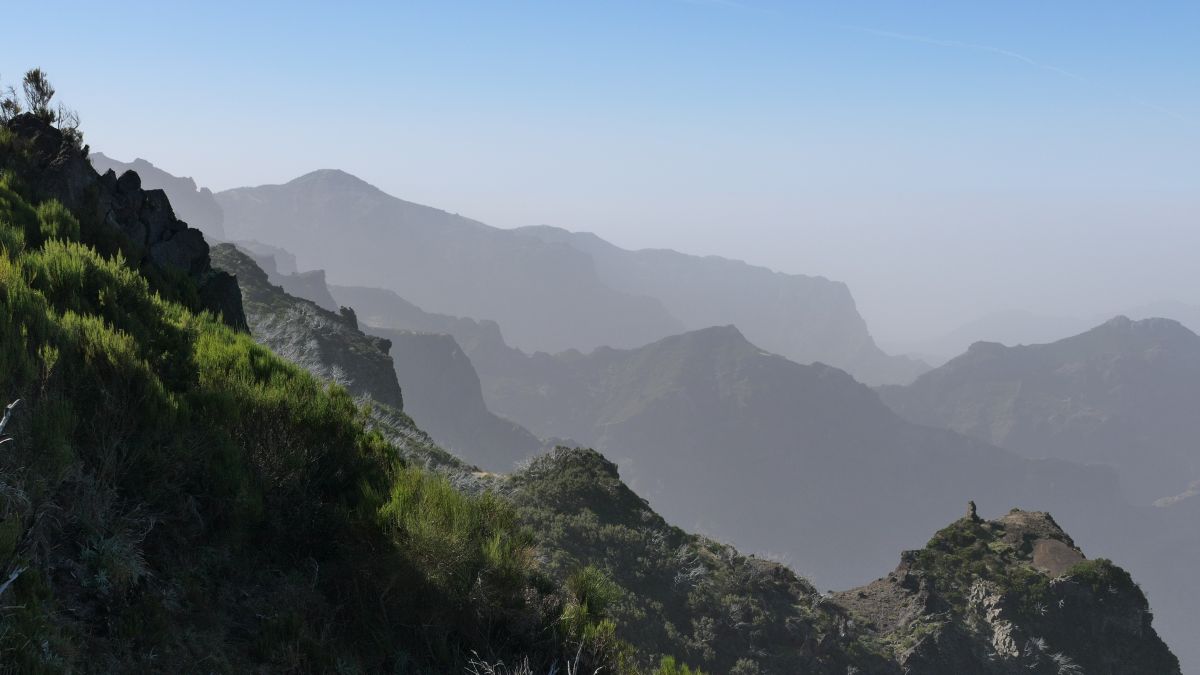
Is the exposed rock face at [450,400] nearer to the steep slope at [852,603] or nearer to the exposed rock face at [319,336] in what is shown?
the exposed rock face at [319,336]

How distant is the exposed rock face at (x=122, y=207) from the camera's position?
386 inches

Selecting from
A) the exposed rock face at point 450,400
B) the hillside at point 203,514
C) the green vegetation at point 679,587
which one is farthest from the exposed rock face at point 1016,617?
the exposed rock face at point 450,400

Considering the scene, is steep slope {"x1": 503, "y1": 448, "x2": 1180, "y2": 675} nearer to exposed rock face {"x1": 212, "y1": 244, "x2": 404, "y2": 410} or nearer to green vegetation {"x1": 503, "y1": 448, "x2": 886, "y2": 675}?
green vegetation {"x1": 503, "y1": 448, "x2": 886, "y2": 675}

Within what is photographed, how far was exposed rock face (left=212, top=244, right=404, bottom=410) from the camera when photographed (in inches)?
1186

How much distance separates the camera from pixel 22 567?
140 inches

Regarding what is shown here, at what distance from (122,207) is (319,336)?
23.3m

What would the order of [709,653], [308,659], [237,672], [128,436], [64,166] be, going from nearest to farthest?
1. [237,672]
2. [308,659]
3. [128,436]
4. [64,166]
5. [709,653]

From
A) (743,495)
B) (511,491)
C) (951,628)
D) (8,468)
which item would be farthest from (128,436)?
(743,495)

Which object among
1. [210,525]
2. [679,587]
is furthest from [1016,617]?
[210,525]

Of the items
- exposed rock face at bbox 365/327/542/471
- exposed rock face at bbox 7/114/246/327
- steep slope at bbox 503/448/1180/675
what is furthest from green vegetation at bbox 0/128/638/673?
exposed rock face at bbox 365/327/542/471

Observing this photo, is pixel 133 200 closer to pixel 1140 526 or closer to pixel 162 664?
pixel 162 664

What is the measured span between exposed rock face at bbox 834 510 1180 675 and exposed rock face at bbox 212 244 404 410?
21.9 meters

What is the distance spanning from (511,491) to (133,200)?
43.0 feet

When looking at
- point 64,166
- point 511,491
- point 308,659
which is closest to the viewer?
point 308,659
